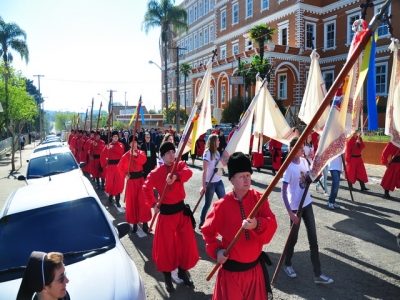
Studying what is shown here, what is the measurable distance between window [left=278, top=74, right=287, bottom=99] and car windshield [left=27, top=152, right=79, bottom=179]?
1120 inches

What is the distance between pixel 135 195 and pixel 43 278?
16.5ft

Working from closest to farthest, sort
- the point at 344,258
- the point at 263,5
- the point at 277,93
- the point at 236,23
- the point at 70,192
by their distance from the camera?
the point at 70,192, the point at 344,258, the point at 277,93, the point at 263,5, the point at 236,23

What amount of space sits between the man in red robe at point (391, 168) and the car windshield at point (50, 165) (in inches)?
Result: 326

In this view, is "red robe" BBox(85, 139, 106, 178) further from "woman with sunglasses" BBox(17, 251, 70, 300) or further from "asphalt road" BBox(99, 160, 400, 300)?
"woman with sunglasses" BBox(17, 251, 70, 300)

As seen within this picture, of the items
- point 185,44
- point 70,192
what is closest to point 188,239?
point 70,192

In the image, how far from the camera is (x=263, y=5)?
38.0 m

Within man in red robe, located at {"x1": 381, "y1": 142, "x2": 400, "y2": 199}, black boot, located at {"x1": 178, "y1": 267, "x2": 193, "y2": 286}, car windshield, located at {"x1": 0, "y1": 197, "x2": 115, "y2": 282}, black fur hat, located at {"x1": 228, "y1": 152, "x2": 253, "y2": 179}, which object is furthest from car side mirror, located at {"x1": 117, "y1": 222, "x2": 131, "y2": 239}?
man in red robe, located at {"x1": 381, "y1": 142, "x2": 400, "y2": 199}

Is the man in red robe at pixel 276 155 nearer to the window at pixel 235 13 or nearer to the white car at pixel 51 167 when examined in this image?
the white car at pixel 51 167

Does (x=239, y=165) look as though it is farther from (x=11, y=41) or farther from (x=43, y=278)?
(x=11, y=41)

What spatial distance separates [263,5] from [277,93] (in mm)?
10476

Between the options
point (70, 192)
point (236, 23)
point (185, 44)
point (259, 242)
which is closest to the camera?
point (259, 242)

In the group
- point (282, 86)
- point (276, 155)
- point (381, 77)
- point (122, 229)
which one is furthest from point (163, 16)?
point (122, 229)

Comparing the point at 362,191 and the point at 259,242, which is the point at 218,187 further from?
the point at 362,191

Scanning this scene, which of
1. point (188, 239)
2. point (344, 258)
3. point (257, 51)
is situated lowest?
point (344, 258)
